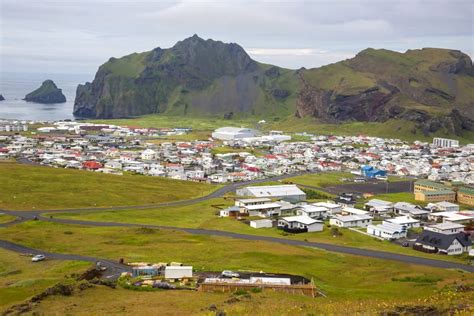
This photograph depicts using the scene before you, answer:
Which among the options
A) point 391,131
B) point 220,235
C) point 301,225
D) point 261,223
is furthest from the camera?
point 391,131

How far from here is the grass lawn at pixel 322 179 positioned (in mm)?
97387

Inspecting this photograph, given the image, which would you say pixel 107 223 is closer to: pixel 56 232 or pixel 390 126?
pixel 56 232

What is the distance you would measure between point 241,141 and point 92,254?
Result: 4604 inches

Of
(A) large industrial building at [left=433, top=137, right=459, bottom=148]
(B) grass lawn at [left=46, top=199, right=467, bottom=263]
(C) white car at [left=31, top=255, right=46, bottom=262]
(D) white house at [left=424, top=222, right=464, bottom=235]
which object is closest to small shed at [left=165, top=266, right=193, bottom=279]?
(C) white car at [left=31, top=255, right=46, bottom=262]

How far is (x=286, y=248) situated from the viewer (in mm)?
51156

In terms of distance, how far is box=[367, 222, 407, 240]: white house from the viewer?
59.2m

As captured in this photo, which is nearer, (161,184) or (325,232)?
(325,232)

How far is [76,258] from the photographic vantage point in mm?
44438

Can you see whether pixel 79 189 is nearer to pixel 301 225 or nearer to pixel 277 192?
pixel 277 192

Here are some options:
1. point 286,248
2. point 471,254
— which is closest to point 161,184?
point 286,248

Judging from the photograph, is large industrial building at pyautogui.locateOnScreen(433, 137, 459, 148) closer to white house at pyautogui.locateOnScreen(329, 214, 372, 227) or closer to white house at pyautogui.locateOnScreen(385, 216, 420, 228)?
white house at pyautogui.locateOnScreen(385, 216, 420, 228)

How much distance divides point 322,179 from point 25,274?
7134cm

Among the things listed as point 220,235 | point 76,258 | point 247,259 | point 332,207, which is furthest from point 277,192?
point 76,258

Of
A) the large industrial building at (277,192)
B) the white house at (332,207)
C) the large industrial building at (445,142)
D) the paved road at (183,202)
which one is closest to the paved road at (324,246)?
the paved road at (183,202)
